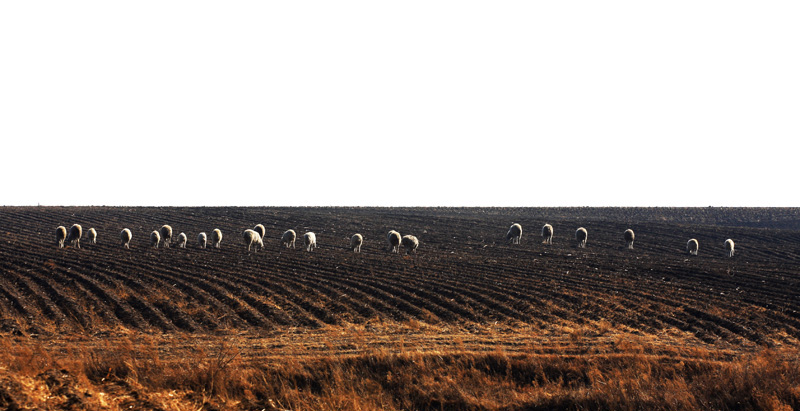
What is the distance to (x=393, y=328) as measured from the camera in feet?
55.4

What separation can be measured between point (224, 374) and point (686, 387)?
8.19m

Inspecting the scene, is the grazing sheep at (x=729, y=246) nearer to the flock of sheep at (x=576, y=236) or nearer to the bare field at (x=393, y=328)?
the flock of sheep at (x=576, y=236)

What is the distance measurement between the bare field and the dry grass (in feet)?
0.14

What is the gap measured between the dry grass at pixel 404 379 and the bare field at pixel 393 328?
4 centimetres

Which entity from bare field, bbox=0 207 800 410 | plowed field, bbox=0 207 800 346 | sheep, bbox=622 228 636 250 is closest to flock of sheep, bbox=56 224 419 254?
plowed field, bbox=0 207 800 346

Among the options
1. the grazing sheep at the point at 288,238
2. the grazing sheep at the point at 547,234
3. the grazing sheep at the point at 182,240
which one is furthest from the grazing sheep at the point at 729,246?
the grazing sheep at the point at 182,240

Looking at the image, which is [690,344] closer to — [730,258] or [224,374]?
[224,374]

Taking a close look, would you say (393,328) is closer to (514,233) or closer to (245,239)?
(245,239)

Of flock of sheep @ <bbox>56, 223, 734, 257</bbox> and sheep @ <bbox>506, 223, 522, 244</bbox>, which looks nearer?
flock of sheep @ <bbox>56, 223, 734, 257</bbox>

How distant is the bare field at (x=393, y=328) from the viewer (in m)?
10.0

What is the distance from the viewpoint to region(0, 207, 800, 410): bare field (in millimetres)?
10023

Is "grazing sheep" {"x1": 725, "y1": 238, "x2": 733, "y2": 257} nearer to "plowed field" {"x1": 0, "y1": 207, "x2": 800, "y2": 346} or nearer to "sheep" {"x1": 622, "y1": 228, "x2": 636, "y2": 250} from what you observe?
"plowed field" {"x1": 0, "y1": 207, "x2": 800, "y2": 346}

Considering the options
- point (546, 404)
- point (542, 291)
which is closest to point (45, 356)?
point (546, 404)

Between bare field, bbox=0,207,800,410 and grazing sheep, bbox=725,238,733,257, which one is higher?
grazing sheep, bbox=725,238,733,257
